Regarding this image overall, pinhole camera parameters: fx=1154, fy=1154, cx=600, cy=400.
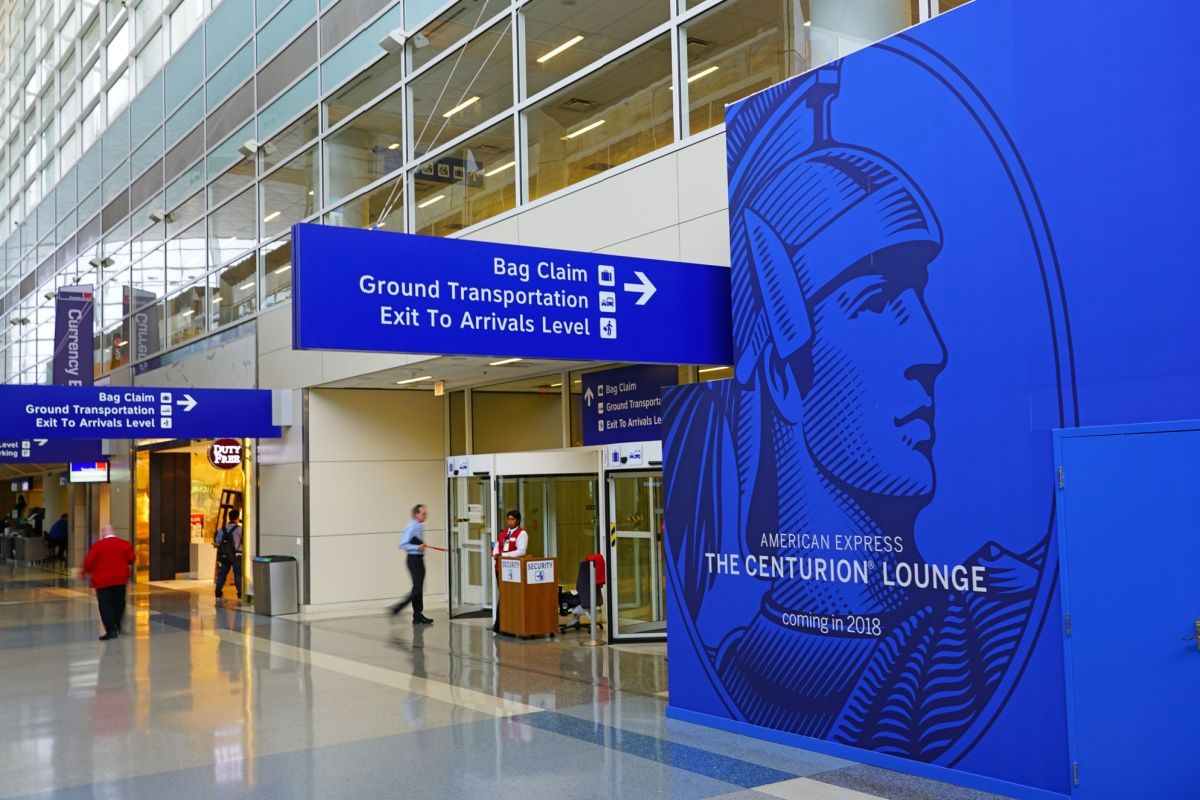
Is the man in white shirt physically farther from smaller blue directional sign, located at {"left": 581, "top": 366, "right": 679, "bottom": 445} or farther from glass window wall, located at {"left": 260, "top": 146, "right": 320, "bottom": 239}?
glass window wall, located at {"left": 260, "top": 146, "right": 320, "bottom": 239}

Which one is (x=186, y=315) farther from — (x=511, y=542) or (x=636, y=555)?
(x=636, y=555)

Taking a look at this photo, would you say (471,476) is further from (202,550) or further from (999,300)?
(202,550)

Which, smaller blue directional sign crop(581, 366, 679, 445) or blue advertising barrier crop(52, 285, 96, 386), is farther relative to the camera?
blue advertising barrier crop(52, 285, 96, 386)

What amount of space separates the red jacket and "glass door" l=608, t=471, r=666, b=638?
21.0ft

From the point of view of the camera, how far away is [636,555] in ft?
41.8

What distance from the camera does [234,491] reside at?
2270 centimetres

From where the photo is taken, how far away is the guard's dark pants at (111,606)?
1452 cm

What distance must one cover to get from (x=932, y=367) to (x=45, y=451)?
18.7 m

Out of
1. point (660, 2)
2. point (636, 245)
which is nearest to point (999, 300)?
point (636, 245)

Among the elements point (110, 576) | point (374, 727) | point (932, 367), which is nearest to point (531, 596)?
point (374, 727)

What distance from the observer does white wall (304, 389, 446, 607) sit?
16.6 m

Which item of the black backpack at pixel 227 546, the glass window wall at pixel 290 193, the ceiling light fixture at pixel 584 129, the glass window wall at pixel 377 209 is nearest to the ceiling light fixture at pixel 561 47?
the ceiling light fixture at pixel 584 129

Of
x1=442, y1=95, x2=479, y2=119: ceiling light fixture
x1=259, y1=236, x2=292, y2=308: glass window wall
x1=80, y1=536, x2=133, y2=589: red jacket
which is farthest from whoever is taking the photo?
x1=259, y1=236, x2=292, y2=308: glass window wall

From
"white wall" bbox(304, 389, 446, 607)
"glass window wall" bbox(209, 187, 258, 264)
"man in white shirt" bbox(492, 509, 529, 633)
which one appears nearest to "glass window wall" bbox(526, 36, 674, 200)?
"man in white shirt" bbox(492, 509, 529, 633)
